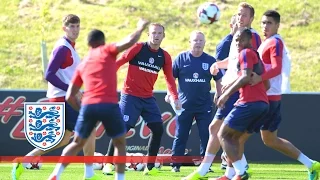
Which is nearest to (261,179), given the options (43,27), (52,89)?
(52,89)

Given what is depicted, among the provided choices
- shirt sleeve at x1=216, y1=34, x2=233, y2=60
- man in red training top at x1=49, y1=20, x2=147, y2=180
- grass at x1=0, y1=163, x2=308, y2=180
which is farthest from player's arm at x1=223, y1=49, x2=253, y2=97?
shirt sleeve at x1=216, y1=34, x2=233, y2=60

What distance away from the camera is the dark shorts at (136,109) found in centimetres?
1379

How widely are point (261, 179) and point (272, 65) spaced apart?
2.34m

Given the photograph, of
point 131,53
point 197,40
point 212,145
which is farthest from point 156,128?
point 197,40

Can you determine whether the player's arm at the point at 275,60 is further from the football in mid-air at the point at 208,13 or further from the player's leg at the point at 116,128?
the football in mid-air at the point at 208,13

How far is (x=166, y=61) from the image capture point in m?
14.1

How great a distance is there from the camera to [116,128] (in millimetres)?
10609

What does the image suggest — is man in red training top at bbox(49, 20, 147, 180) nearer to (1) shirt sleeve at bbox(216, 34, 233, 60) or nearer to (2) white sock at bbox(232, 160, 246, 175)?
(2) white sock at bbox(232, 160, 246, 175)

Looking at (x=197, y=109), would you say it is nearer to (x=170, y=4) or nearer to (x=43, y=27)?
(x=43, y=27)

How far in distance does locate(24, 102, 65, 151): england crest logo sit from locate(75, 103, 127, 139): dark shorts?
2.42 metres

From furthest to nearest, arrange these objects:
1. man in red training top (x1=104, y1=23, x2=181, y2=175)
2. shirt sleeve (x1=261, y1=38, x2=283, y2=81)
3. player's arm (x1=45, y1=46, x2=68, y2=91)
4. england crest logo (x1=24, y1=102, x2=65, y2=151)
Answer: england crest logo (x1=24, y1=102, x2=65, y2=151), man in red training top (x1=104, y1=23, x2=181, y2=175), player's arm (x1=45, y1=46, x2=68, y2=91), shirt sleeve (x1=261, y1=38, x2=283, y2=81)

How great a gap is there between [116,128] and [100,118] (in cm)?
25

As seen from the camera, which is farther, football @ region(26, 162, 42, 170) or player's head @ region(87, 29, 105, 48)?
football @ region(26, 162, 42, 170)

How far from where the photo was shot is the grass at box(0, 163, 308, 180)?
13.5 meters
